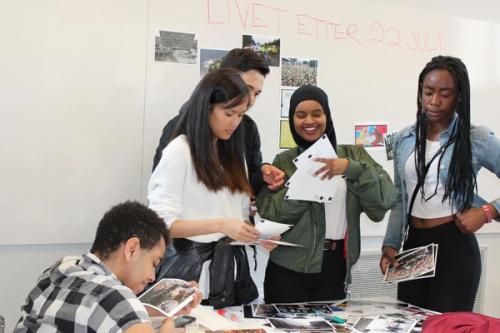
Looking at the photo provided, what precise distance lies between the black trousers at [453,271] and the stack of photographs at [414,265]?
9 centimetres

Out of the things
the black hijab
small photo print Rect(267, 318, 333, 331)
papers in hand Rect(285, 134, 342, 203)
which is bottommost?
small photo print Rect(267, 318, 333, 331)

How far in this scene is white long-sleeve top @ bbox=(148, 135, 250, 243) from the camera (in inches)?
68.1

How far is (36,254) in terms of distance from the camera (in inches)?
99.7

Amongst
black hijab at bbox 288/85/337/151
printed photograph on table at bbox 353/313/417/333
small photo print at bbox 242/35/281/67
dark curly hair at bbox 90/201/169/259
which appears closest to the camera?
dark curly hair at bbox 90/201/169/259

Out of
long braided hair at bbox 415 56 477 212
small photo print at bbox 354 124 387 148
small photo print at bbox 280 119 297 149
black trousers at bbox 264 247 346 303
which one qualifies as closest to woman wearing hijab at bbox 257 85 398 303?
black trousers at bbox 264 247 346 303

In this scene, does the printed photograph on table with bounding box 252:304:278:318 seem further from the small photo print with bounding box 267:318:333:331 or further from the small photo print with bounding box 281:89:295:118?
the small photo print with bounding box 281:89:295:118

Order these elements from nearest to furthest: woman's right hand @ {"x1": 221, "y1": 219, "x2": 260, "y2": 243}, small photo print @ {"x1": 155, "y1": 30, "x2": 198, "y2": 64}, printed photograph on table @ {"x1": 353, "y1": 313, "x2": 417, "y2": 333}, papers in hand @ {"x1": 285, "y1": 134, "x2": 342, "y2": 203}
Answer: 1. printed photograph on table @ {"x1": 353, "y1": 313, "x2": 417, "y2": 333}
2. woman's right hand @ {"x1": 221, "y1": 219, "x2": 260, "y2": 243}
3. papers in hand @ {"x1": 285, "y1": 134, "x2": 342, "y2": 203}
4. small photo print @ {"x1": 155, "y1": 30, "x2": 198, "y2": 64}

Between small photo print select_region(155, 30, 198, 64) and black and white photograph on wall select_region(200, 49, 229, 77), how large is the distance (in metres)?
0.04

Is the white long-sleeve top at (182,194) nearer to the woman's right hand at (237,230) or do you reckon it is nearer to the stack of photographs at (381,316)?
the woman's right hand at (237,230)

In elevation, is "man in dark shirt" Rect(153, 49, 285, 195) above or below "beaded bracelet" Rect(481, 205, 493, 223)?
above

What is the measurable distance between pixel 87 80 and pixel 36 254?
0.93 metres

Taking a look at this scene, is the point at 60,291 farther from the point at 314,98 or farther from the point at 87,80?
the point at 87,80

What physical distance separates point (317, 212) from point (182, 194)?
22.6 inches

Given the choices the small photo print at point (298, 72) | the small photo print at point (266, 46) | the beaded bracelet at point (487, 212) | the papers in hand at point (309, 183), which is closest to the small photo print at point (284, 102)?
the small photo print at point (298, 72)
